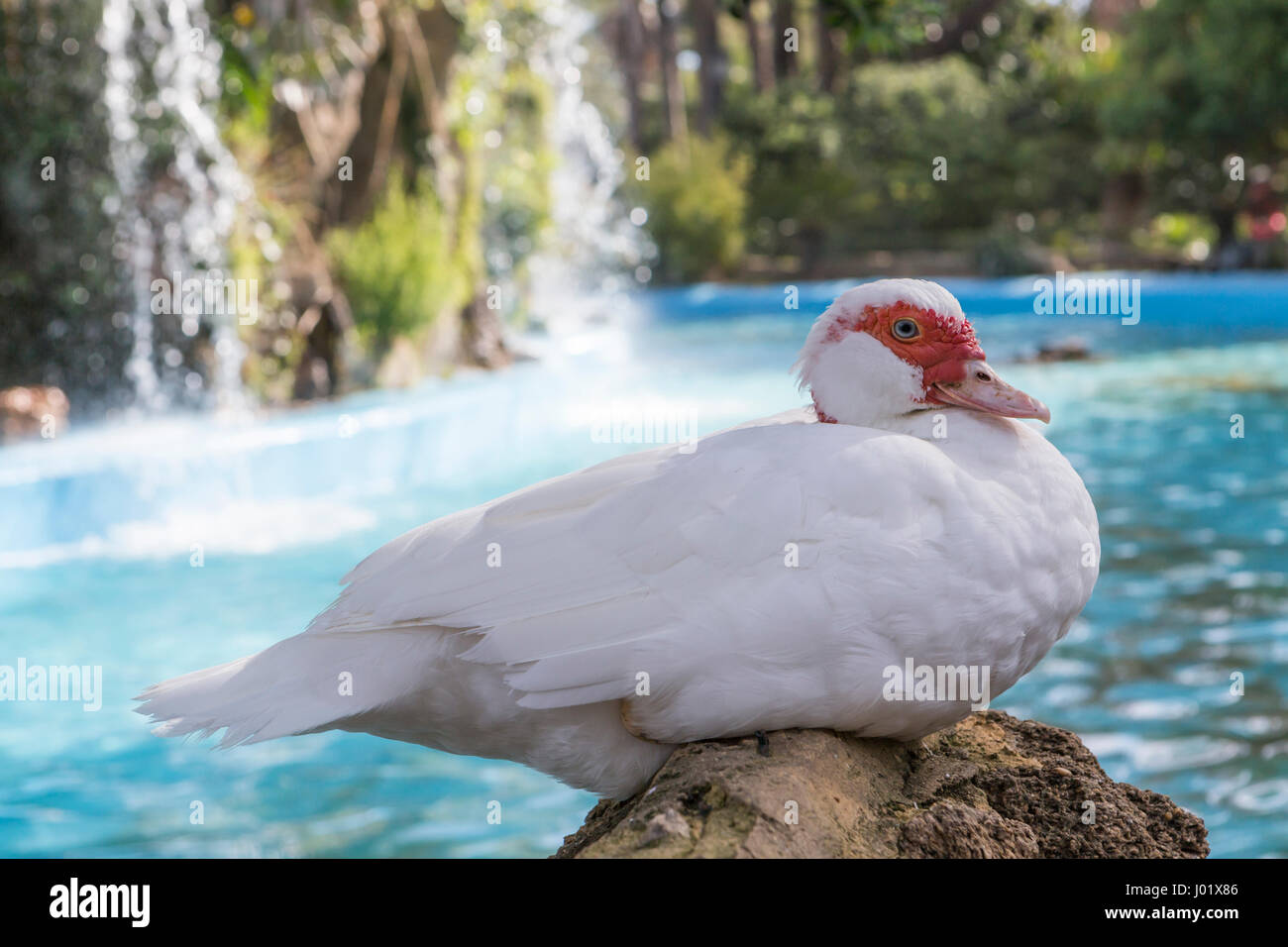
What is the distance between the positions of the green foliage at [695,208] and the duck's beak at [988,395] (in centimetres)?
1734

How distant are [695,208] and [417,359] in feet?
32.0

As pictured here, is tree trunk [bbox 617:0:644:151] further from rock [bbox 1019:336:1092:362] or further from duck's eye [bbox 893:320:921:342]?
duck's eye [bbox 893:320:921:342]

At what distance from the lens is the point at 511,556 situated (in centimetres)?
172

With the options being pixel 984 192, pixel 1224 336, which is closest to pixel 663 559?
pixel 1224 336

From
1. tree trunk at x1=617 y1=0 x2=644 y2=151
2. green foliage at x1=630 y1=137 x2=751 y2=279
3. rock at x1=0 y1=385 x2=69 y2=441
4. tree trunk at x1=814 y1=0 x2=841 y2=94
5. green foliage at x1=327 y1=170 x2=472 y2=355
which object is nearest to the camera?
rock at x1=0 y1=385 x2=69 y2=441

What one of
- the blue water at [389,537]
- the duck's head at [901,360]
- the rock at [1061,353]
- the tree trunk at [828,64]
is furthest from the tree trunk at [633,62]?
the duck's head at [901,360]

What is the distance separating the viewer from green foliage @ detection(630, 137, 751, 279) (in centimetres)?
1916

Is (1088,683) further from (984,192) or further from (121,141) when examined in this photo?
(984,192)

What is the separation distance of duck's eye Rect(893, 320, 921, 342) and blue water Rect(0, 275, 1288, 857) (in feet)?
7.10

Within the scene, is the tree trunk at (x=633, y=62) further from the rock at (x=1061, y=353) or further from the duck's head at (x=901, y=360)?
the duck's head at (x=901, y=360)

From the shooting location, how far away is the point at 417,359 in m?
10.2

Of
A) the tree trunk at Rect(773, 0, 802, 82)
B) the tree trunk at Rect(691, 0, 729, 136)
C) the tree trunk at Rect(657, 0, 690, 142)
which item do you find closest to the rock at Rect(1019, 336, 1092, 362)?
the tree trunk at Rect(773, 0, 802, 82)

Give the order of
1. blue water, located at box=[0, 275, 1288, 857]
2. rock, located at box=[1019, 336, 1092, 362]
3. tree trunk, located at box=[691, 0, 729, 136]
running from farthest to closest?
1. tree trunk, located at box=[691, 0, 729, 136]
2. rock, located at box=[1019, 336, 1092, 362]
3. blue water, located at box=[0, 275, 1288, 857]

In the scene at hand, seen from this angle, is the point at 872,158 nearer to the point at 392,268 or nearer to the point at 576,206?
the point at 576,206
